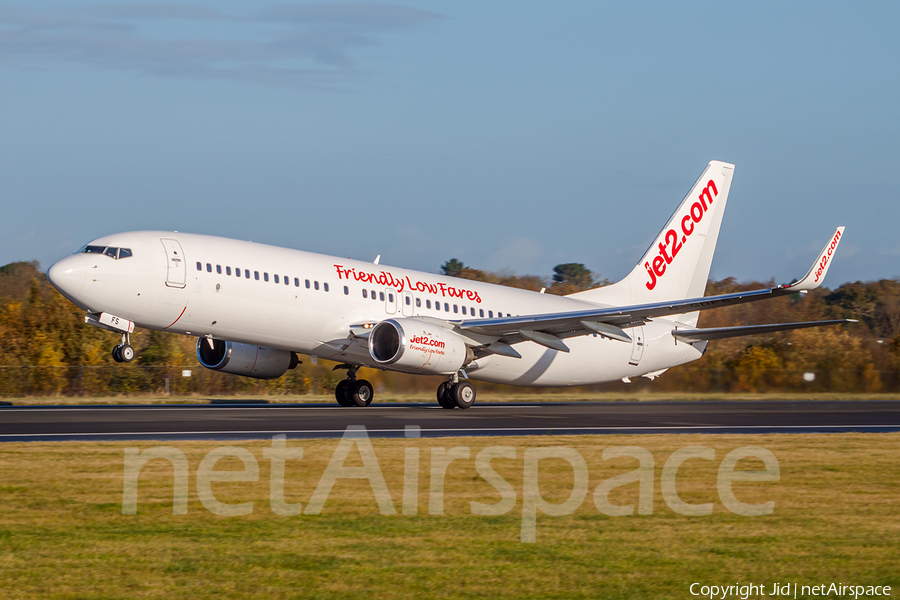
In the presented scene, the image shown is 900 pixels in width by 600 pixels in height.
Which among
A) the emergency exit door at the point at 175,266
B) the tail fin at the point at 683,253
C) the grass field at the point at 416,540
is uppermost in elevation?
the tail fin at the point at 683,253

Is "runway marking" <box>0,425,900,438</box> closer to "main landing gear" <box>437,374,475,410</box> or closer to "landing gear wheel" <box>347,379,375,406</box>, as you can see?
"main landing gear" <box>437,374,475,410</box>

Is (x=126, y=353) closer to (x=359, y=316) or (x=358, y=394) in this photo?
(x=359, y=316)

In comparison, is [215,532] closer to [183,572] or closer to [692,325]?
[183,572]

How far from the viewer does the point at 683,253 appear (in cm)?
3934

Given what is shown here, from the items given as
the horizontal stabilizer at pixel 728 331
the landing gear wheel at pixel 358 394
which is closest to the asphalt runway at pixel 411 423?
the horizontal stabilizer at pixel 728 331

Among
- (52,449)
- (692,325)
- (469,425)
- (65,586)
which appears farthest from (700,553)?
(692,325)

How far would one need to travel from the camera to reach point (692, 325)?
38375 millimetres

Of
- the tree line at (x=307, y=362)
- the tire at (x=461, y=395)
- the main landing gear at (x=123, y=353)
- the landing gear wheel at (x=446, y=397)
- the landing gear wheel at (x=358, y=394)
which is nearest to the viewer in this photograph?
the main landing gear at (x=123, y=353)

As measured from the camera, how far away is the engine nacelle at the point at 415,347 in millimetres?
27641

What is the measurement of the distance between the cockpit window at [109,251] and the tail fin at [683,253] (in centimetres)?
1828

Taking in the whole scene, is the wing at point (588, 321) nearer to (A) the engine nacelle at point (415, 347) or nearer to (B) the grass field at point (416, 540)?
(A) the engine nacelle at point (415, 347)

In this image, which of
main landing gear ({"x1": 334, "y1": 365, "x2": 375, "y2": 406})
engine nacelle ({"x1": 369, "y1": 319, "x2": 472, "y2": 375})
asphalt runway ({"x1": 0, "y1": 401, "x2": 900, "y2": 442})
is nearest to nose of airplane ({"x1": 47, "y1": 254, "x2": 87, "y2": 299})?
asphalt runway ({"x1": 0, "y1": 401, "x2": 900, "y2": 442})

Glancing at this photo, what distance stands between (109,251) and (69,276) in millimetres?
1309

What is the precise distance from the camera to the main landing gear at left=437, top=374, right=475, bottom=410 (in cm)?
3073
